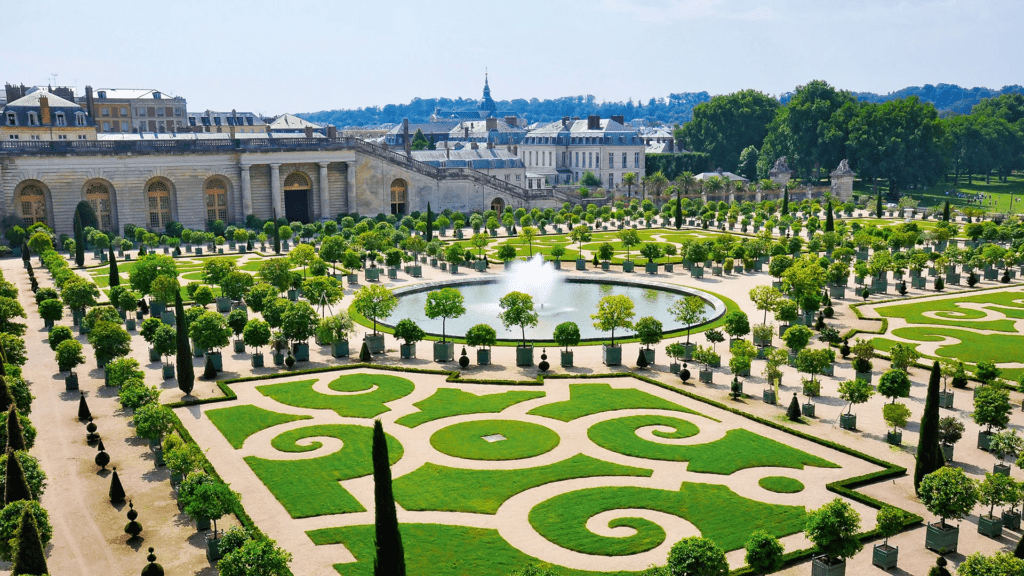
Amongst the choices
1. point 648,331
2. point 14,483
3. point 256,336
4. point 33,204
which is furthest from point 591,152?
point 14,483

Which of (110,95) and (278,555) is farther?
(110,95)

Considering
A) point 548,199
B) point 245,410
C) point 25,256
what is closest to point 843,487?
point 245,410

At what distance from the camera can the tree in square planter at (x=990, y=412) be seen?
1385 inches

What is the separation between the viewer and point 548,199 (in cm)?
12169

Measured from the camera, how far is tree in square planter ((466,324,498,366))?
4722 cm

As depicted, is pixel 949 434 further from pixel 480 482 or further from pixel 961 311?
pixel 961 311

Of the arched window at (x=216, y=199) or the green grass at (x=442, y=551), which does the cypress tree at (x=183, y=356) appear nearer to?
the green grass at (x=442, y=551)

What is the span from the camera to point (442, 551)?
27406 mm

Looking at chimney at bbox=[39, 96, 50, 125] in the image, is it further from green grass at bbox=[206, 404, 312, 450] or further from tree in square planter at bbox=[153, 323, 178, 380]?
green grass at bbox=[206, 404, 312, 450]

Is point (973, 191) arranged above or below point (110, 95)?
below

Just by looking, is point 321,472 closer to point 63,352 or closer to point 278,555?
point 278,555

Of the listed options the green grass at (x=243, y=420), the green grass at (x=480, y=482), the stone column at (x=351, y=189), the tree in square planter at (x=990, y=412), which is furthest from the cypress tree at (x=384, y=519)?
the stone column at (x=351, y=189)

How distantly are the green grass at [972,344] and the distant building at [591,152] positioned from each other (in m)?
93.3

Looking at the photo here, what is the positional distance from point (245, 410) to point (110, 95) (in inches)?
6483
